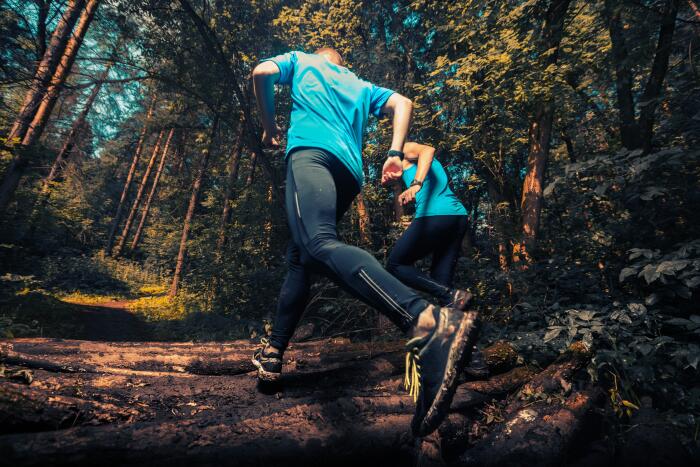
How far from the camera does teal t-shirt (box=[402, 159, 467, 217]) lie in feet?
9.89

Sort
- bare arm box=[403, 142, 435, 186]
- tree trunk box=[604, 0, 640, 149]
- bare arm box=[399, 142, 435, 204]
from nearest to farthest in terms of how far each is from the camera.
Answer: bare arm box=[399, 142, 435, 204], bare arm box=[403, 142, 435, 186], tree trunk box=[604, 0, 640, 149]

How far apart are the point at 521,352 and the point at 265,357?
199 cm

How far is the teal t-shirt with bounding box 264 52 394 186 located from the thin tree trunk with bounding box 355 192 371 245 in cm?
595

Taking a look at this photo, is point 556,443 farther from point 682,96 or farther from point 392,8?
point 392,8

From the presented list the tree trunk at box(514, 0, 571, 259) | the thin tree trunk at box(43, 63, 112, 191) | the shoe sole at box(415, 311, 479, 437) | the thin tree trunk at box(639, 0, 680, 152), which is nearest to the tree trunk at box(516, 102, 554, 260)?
the tree trunk at box(514, 0, 571, 259)

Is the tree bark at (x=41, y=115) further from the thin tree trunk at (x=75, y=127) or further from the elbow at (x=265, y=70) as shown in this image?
the elbow at (x=265, y=70)

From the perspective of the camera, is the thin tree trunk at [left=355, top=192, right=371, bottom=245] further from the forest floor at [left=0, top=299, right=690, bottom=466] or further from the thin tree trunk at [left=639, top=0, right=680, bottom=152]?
the forest floor at [left=0, top=299, right=690, bottom=466]

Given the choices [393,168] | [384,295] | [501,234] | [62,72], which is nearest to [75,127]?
[62,72]

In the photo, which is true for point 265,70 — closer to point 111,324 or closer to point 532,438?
point 532,438

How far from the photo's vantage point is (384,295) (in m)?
1.46

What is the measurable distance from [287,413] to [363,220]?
7165 mm

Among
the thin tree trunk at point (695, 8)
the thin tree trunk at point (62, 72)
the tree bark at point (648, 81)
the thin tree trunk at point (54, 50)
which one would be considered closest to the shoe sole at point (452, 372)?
the tree bark at point (648, 81)

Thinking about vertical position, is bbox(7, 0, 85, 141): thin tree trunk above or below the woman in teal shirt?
above

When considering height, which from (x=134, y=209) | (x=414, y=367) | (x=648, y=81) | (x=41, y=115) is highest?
(x=134, y=209)
